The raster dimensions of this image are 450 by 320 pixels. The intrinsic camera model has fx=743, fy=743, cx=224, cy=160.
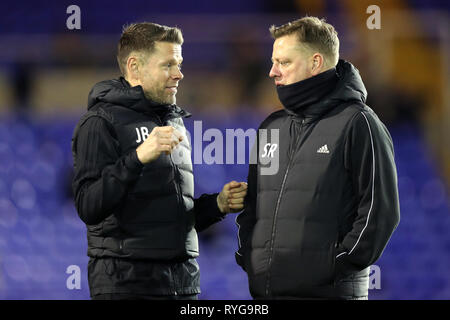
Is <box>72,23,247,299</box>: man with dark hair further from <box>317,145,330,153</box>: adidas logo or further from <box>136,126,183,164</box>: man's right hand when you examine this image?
<box>317,145,330,153</box>: adidas logo

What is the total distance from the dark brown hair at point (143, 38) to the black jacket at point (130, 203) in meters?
0.17

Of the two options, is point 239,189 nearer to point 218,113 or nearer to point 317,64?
point 317,64

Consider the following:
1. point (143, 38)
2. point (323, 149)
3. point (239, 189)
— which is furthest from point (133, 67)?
point (323, 149)

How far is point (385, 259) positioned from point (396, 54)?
186cm

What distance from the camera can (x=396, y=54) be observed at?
6.35 meters

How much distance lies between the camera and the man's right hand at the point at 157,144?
2.55 meters

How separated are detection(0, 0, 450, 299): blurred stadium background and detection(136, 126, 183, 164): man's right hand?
2.86 metres

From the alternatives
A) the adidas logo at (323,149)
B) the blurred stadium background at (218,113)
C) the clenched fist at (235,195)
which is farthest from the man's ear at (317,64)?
the blurred stadium background at (218,113)

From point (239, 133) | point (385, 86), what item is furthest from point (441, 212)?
point (239, 133)

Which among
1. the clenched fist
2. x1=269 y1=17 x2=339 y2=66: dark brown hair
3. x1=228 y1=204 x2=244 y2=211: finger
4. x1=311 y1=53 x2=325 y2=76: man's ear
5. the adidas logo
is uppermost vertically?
x1=269 y1=17 x2=339 y2=66: dark brown hair

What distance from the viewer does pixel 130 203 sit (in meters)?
2.72

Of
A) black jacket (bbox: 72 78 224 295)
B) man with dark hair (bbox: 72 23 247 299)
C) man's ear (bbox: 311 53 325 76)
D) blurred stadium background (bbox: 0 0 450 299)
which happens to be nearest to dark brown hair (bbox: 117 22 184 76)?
man with dark hair (bbox: 72 23 247 299)

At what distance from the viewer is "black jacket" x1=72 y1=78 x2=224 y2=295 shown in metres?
2.65

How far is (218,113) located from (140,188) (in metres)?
3.18
